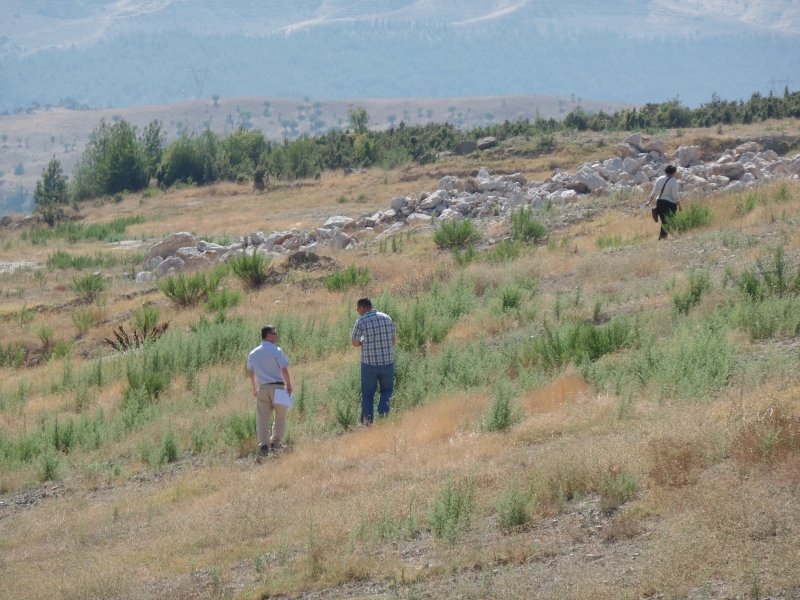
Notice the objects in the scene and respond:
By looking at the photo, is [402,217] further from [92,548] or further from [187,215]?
[92,548]

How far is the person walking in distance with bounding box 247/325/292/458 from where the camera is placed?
10.5 metres

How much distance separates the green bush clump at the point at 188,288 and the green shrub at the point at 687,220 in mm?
10442

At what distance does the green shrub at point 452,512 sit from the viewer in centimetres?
658

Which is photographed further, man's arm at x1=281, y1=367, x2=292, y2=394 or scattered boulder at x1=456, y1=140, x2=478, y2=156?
scattered boulder at x1=456, y1=140, x2=478, y2=156

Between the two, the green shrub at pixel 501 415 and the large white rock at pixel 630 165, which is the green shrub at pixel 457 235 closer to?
the large white rock at pixel 630 165

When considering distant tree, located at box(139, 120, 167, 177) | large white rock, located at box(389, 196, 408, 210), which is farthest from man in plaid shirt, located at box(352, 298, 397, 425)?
distant tree, located at box(139, 120, 167, 177)

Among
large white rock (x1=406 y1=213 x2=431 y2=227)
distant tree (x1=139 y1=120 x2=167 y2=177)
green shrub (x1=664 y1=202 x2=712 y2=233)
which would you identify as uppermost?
distant tree (x1=139 y1=120 x2=167 y2=177)

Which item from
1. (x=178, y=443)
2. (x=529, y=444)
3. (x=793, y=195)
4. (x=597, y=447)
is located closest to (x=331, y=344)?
(x=178, y=443)

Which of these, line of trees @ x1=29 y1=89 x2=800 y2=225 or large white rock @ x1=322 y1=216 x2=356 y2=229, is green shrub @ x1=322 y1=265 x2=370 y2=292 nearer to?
large white rock @ x1=322 y1=216 x2=356 y2=229

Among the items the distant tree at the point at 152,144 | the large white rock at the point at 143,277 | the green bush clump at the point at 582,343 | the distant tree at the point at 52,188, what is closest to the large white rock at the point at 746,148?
the large white rock at the point at 143,277

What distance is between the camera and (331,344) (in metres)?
15.6

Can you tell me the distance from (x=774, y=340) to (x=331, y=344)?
24.6 ft

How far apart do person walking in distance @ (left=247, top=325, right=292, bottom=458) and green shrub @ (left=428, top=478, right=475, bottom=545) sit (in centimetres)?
380

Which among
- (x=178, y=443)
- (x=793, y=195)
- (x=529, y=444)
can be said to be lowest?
(x=178, y=443)
